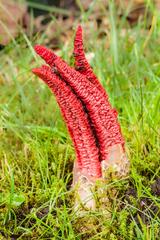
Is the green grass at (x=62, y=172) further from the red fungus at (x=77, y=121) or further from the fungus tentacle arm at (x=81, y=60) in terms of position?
the fungus tentacle arm at (x=81, y=60)

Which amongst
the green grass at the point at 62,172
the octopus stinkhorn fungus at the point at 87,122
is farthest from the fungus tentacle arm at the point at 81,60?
the green grass at the point at 62,172

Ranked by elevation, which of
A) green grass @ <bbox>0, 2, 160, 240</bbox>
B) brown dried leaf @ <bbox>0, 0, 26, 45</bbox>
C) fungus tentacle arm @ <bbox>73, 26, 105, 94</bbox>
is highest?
brown dried leaf @ <bbox>0, 0, 26, 45</bbox>

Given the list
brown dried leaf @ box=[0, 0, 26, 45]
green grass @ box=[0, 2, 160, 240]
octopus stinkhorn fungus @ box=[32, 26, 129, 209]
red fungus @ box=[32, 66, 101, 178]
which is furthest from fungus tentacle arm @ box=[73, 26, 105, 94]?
brown dried leaf @ box=[0, 0, 26, 45]

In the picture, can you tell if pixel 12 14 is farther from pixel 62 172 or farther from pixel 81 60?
pixel 81 60

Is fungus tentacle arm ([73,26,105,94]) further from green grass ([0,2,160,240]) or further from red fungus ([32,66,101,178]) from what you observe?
green grass ([0,2,160,240])

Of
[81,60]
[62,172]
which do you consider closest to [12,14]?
[62,172]
